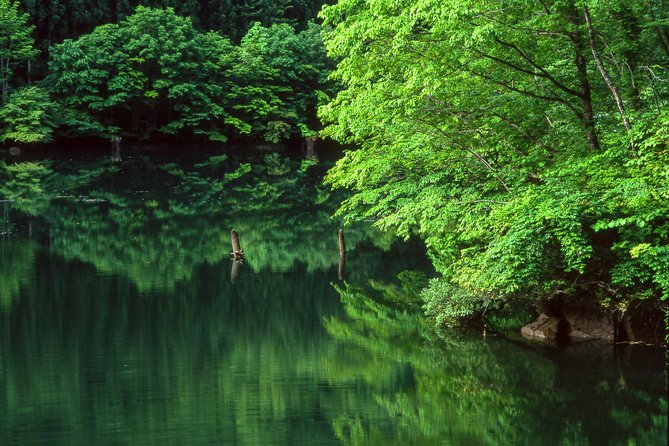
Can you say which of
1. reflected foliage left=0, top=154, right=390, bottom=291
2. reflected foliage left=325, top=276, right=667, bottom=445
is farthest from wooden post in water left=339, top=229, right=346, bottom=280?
reflected foliage left=325, top=276, right=667, bottom=445

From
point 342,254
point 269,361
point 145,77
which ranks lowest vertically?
point 269,361

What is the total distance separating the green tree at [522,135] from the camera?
47.9 ft

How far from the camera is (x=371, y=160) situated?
19.3 m

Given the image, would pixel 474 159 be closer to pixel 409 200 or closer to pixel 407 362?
pixel 409 200

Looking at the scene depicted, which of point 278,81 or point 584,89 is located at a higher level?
point 278,81

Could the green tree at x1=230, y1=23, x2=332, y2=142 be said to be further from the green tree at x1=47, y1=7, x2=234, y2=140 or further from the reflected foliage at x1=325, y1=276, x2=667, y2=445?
the reflected foliage at x1=325, y1=276, x2=667, y2=445

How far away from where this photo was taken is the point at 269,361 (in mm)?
16719

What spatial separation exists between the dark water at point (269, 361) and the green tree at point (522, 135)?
1.50 m

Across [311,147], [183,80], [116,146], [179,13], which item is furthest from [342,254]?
[179,13]

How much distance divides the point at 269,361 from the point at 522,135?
6.35 m

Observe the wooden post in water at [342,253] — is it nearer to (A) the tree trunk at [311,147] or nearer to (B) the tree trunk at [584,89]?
(B) the tree trunk at [584,89]

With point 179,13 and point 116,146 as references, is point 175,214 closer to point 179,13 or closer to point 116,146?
point 116,146

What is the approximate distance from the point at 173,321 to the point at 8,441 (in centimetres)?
769

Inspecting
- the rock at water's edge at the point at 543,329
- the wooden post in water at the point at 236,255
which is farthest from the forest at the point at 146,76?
the rock at water's edge at the point at 543,329
